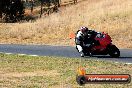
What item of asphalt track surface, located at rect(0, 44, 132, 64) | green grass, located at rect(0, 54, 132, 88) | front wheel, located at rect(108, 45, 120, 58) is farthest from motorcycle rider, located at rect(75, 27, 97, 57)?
green grass, located at rect(0, 54, 132, 88)

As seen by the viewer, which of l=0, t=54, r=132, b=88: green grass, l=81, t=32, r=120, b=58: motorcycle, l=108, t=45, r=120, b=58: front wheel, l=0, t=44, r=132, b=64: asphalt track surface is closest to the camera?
l=0, t=54, r=132, b=88: green grass

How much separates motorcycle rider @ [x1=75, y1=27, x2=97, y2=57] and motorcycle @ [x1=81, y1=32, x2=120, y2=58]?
0.60 ft

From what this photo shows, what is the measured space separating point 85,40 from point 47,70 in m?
5.14

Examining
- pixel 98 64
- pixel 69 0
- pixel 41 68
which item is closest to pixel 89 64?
pixel 98 64

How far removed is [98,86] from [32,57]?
378 inches

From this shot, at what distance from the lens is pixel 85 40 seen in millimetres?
23328

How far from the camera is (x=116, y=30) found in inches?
1332

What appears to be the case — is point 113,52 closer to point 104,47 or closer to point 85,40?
point 104,47

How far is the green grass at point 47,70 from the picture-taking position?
600 inches

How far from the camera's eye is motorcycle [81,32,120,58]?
2312 centimetres

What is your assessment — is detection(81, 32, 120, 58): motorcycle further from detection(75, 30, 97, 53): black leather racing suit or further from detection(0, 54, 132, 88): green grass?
detection(0, 54, 132, 88): green grass

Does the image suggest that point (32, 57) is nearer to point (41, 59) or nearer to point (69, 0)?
point (41, 59)

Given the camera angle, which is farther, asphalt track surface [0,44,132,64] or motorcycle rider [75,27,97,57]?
motorcycle rider [75,27,97,57]

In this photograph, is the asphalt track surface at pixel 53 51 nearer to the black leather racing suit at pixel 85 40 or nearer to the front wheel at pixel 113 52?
the front wheel at pixel 113 52
